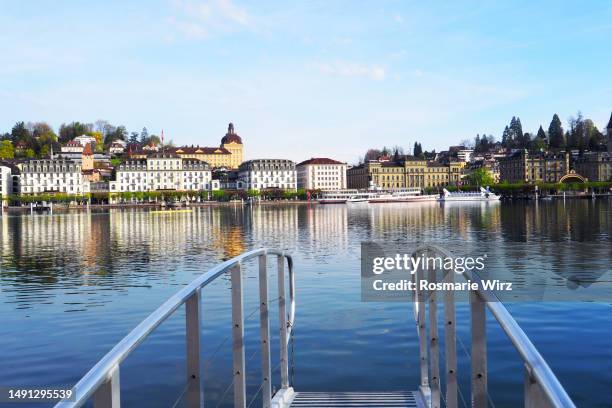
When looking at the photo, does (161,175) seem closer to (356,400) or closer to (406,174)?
(406,174)

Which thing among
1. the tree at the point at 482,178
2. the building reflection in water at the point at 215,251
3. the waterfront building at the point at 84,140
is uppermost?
the waterfront building at the point at 84,140

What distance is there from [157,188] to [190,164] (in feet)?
36.9

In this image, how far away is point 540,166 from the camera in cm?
18000

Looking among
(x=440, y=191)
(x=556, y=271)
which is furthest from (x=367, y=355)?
(x=440, y=191)

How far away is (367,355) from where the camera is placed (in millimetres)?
12492

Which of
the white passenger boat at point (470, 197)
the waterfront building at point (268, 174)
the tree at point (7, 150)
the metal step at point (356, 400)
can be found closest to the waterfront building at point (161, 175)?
the waterfront building at point (268, 174)

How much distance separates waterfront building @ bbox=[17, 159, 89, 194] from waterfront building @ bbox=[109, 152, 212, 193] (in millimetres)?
8724

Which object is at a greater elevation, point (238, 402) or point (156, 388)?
point (238, 402)

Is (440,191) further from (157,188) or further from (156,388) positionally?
(156,388)

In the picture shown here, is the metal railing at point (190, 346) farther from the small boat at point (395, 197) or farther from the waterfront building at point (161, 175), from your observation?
the waterfront building at point (161, 175)

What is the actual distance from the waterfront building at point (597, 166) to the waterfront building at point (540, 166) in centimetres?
536

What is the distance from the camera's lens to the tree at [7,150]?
176 m

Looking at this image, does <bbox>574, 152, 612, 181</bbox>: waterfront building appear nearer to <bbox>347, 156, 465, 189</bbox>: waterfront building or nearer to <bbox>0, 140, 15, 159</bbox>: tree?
<bbox>347, 156, 465, 189</bbox>: waterfront building

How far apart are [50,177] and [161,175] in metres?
27.1
